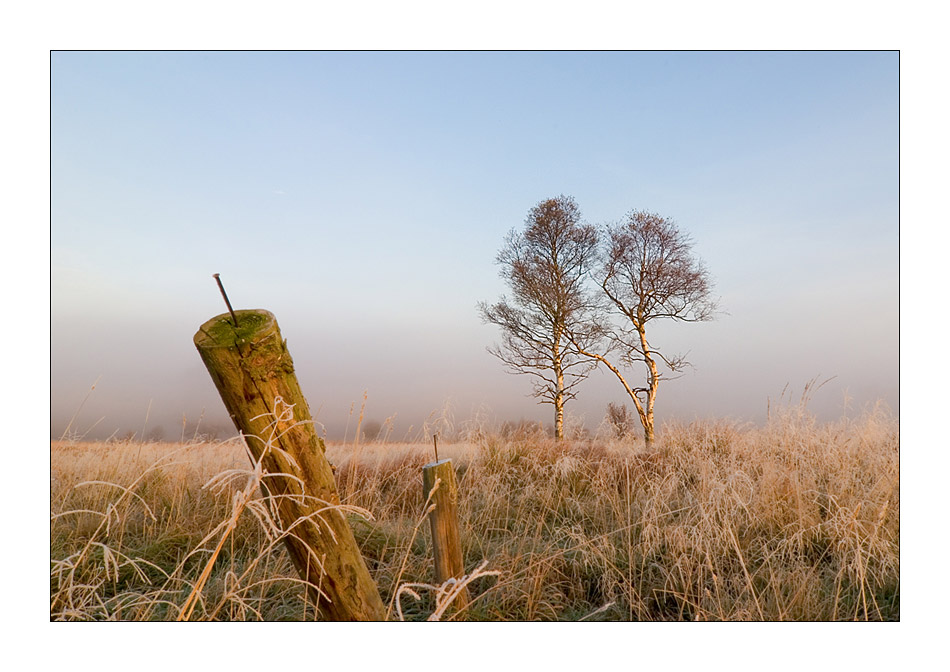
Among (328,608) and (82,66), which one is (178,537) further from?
(82,66)

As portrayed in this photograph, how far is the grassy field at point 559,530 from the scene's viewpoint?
9.11 ft

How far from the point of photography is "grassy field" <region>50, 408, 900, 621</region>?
278 centimetres

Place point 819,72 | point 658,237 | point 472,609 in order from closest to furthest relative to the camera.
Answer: point 472,609 → point 819,72 → point 658,237

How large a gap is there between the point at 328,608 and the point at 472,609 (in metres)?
0.90

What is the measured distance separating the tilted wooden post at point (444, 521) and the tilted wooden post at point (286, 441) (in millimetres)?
418

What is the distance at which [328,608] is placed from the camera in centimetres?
198

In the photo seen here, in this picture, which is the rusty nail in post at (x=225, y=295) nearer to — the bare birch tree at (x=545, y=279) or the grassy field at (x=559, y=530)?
the grassy field at (x=559, y=530)

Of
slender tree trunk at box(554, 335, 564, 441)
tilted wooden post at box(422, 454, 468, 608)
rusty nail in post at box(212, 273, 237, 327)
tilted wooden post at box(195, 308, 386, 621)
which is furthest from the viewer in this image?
slender tree trunk at box(554, 335, 564, 441)

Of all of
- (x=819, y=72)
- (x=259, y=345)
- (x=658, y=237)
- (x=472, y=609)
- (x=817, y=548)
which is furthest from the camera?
(x=658, y=237)

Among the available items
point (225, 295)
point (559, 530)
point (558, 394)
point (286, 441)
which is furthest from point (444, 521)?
point (558, 394)

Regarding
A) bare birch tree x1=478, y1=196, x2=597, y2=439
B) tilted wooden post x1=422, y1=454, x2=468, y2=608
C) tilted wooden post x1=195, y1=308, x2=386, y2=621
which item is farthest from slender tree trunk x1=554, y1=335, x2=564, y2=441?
tilted wooden post x1=195, y1=308, x2=386, y2=621

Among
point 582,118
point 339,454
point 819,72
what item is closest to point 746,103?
point 819,72

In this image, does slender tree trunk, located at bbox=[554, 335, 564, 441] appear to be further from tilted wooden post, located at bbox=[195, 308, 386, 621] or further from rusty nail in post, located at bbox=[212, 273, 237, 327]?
rusty nail in post, located at bbox=[212, 273, 237, 327]

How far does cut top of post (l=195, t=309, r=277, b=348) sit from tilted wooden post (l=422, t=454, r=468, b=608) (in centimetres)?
86
